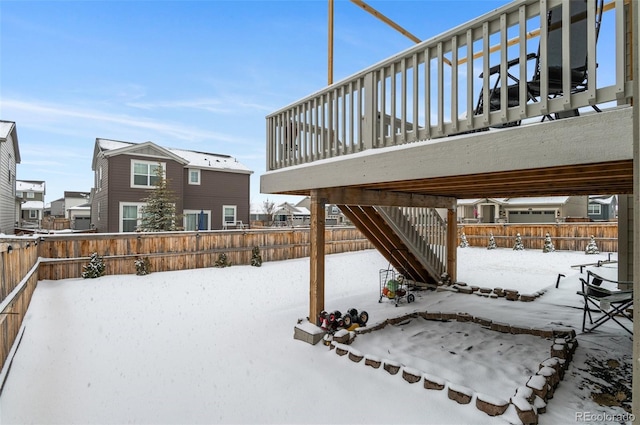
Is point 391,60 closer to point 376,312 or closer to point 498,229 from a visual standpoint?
point 376,312

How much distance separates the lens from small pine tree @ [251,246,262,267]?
32.5 feet

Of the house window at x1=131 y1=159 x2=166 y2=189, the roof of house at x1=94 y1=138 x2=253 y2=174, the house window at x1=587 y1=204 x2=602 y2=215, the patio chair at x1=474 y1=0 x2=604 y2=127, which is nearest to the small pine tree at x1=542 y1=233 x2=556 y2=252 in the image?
the patio chair at x1=474 y1=0 x2=604 y2=127

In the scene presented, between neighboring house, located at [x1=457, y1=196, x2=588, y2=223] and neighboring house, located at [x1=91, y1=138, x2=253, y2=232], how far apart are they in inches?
595

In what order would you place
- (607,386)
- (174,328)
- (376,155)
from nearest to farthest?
(607,386), (376,155), (174,328)

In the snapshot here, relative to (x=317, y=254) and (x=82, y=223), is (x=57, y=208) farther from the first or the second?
(x=317, y=254)

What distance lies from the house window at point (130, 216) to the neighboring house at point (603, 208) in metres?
32.0

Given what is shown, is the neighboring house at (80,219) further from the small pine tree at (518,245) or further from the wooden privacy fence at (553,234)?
the small pine tree at (518,245)

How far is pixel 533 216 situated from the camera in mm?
21469

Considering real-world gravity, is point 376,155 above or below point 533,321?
above

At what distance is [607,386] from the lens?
9.70ft

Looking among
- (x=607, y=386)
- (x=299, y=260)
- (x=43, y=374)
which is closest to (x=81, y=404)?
(x=43, y=374)

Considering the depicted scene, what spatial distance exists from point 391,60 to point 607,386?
12.6 ft

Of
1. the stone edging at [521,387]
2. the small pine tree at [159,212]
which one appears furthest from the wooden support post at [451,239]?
the small pine tree at [159,212]

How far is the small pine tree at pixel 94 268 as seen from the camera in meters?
7.57
